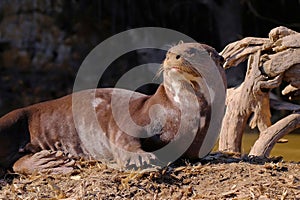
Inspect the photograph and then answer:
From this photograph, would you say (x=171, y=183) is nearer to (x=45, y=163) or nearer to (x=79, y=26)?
(x=45, y=163)

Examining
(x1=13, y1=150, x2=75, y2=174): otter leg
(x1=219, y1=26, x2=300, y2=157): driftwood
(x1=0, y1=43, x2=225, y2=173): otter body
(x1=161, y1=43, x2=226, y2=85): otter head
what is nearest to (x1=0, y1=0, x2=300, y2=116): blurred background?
(x1=219, y1=26, x2=300, y2=157): driftwood

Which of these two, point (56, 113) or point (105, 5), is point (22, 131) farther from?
point (105, 5)

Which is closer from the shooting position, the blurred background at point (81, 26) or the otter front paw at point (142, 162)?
the otter front paw at point (142, 162)

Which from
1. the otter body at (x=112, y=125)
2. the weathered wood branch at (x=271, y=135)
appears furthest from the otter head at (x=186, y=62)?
the weathered wood branch at (x=271, y=135)

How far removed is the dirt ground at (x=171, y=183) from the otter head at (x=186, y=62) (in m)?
0.39

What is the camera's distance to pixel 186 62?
283 cm

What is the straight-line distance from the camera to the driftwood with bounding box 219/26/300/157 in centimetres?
416

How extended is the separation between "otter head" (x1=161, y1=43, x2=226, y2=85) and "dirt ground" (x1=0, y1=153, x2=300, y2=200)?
39 centimetres

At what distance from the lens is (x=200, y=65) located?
288cm

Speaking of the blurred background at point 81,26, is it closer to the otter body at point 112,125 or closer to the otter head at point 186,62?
the otter body at point 112,125

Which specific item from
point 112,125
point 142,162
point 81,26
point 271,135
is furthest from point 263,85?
point 81,26

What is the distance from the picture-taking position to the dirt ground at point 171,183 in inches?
106

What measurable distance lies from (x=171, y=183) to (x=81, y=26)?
Answer: 6059 mm

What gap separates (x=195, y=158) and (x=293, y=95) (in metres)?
1.56
